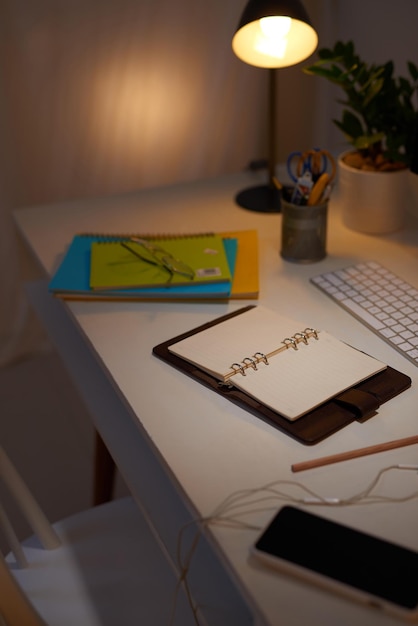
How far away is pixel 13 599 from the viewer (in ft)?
2.56

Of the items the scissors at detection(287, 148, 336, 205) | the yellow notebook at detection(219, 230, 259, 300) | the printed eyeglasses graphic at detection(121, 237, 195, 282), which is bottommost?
the yellow notebook at detection(219, 230, 259, 300)

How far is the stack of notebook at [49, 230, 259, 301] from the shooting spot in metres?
1.18

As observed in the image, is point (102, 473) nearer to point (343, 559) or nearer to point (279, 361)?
point (279, 361)

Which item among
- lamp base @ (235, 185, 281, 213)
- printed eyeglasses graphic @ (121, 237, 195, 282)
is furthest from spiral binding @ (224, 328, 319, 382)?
lamp base @ (235, 185, 281, 213)

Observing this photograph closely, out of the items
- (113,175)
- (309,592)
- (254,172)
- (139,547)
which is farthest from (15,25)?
(309,592)

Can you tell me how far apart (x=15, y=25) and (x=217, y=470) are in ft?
4.11

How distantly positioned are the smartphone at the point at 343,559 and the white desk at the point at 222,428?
0.02m

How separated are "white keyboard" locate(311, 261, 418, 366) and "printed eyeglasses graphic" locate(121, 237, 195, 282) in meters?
0.22

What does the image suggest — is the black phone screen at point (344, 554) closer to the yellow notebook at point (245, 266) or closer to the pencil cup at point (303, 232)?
the yellow notebook at point (245, 266)

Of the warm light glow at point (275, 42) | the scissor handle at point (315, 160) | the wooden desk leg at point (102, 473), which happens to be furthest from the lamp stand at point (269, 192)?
the wooden desk leg at point (102, 473)

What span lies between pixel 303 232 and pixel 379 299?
0.64 ft

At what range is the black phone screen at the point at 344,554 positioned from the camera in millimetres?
660

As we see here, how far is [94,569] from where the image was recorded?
101 cm

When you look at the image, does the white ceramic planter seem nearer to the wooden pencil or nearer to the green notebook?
the green notebook
